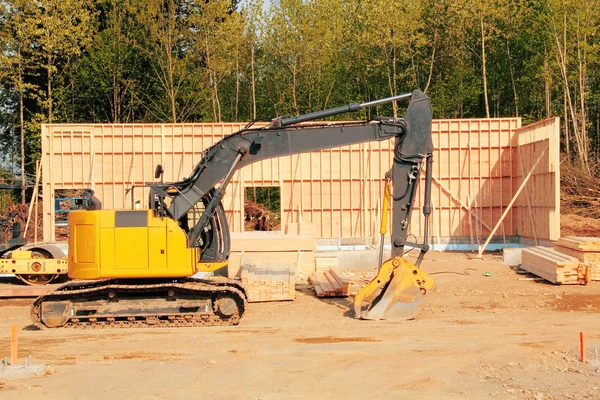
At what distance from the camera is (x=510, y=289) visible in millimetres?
19250

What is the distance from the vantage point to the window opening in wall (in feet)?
111

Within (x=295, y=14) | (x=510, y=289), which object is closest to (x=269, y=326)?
(x=510, y=289)

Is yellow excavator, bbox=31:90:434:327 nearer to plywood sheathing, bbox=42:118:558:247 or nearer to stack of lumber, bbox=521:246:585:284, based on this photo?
stack of lumber, bbox=521:246:585:284

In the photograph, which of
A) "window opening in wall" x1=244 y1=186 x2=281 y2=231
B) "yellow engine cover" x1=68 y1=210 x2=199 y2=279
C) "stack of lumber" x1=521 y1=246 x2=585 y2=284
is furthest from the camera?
"window opening in wall" x1=244 y1=186 x2=281 y2=231

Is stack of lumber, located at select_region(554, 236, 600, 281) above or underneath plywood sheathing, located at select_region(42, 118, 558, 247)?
underneath

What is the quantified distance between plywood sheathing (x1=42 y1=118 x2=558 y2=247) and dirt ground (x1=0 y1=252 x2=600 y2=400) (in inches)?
452

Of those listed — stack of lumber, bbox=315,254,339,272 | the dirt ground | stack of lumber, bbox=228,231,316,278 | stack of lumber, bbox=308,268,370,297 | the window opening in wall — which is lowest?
the dirt ground

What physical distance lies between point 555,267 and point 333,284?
568 cm

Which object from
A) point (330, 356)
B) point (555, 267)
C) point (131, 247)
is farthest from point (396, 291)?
point (555, 267)

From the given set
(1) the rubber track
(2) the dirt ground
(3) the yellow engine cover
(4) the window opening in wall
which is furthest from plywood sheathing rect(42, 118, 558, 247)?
(3) the yellow engine cover

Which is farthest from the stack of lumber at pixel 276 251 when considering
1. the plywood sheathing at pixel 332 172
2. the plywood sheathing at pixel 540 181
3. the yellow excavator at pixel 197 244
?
the plywood sheathing at pixel 540 181

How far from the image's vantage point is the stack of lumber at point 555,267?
63.5ft

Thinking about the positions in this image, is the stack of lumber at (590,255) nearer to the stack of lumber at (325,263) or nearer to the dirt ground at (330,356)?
the dirt ground at (330,356)

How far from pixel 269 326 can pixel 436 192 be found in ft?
51.7
